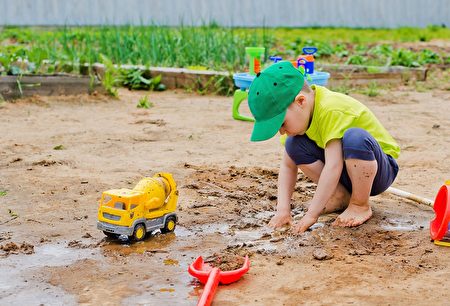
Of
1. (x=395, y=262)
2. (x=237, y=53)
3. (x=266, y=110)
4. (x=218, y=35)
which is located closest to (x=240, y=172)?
(x=266, y=110)

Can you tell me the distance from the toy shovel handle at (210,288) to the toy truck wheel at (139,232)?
0.59m

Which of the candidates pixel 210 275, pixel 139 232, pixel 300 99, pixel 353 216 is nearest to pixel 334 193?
pixel 353 216

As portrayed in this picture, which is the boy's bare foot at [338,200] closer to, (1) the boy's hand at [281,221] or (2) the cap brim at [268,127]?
(1) the boy's hand at [281,221]

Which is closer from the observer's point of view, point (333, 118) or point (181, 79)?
point (333, 118)

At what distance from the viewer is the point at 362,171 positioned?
11.0 ft

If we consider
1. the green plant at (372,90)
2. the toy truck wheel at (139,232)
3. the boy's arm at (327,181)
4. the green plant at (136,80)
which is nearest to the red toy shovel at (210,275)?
the toy truck wheel at (139,232)

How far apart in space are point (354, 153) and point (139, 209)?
36.4 inches

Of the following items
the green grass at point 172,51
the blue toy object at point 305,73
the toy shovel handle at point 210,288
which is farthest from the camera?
the green grass at point 172,51

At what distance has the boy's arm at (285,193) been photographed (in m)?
3.50

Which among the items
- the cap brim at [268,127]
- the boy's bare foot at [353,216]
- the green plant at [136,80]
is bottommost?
the boy's bare foot at [353,216]

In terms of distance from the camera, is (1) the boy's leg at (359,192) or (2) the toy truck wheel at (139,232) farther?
(1) the boy's leg at (359,192)

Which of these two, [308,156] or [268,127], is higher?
[268,127]

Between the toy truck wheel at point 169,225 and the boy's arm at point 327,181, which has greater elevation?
the boy's arm at point 327,181

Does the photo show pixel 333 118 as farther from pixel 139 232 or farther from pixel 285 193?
pixel 139 232
